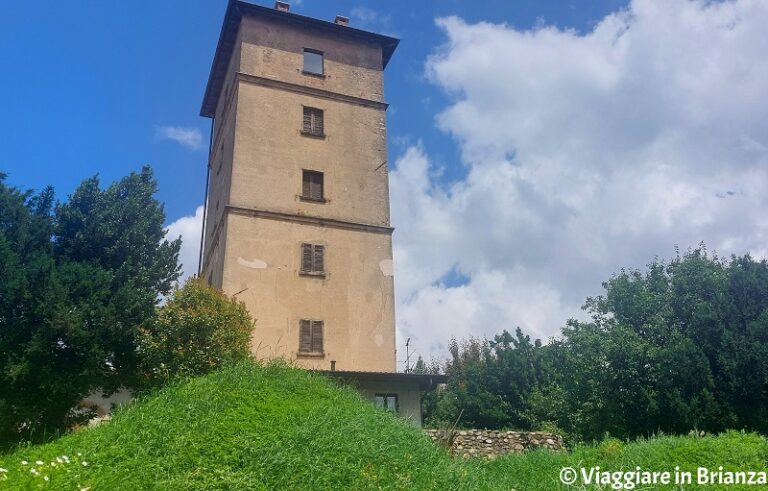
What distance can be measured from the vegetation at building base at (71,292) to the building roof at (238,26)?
29.4 ft

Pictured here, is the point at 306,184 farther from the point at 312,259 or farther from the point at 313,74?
the point at 313,74

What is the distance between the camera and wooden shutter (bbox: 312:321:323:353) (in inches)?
758

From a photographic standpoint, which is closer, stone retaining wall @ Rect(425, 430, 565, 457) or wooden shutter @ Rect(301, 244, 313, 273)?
stone retaining wall @ Rect(425, 430, 565, 457)

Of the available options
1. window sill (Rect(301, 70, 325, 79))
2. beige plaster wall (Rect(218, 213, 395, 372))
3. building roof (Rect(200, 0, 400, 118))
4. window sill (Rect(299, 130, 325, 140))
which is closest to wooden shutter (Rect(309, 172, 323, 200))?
beige plaster wall (Rect(218, 213, 395, 372))

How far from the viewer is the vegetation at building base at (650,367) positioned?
17422 millimetres

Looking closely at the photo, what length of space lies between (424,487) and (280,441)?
255 cm

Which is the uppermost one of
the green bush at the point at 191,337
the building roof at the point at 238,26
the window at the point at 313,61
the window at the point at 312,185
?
the building roof at the point at 238,26

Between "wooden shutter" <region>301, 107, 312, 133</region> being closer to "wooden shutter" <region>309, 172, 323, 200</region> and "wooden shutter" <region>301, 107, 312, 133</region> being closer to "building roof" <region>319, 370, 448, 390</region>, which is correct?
"wooden shutter" <region>309, 172, 323, 200</region>

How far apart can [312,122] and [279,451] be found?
1444 cm

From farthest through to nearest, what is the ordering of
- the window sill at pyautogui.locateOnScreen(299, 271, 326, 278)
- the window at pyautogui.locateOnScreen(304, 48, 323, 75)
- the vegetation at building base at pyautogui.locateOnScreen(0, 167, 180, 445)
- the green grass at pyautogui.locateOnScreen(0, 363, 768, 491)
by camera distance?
the window at pyautogui.locateOnScreen(304, 48, 323, 75) < the window sill at pyautogui.locateOnScreen(299, 271, 326, 278) < the vegetation at building base at pyautogui.locateOnScreen(0, 167, 180, 445) < the green grass at pyautogui.locateOnScreen(0, 363, 768, 491)

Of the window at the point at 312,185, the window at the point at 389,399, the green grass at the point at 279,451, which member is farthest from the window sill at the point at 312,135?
the green grass at the point at 279,451

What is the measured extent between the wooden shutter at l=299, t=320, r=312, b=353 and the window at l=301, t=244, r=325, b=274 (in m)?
1.71

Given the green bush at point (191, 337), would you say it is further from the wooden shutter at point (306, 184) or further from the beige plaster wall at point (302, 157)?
the wooden shutter at point (306, 184)

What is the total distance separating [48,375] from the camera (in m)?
14.2
